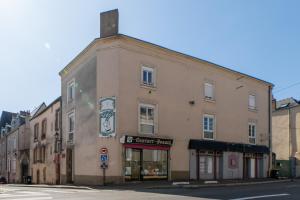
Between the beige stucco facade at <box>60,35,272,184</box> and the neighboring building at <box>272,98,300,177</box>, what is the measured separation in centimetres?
1285

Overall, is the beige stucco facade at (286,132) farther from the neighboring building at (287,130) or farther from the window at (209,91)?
the window at (209,91)

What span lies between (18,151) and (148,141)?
2770 centimetres

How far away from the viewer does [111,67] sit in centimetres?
2572

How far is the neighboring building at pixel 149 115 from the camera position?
25.5 m

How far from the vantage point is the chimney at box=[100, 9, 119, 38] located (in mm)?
26172

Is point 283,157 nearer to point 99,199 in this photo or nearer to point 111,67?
point 111,67

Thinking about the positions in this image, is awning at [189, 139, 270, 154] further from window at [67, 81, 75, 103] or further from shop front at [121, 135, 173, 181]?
window at [67, 81, 75, 103]

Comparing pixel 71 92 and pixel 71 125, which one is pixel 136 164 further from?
pixel 71 92

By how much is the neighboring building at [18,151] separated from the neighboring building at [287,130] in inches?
1048

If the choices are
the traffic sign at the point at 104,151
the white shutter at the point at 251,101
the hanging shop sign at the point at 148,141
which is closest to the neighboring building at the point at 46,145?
the traffic sign at the point at 104,151

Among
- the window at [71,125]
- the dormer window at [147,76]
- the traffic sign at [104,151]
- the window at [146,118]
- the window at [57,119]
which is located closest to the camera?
the traffic sign at [104,151]

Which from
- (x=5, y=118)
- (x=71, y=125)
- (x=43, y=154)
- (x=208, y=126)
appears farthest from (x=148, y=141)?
(x=5, y=118)

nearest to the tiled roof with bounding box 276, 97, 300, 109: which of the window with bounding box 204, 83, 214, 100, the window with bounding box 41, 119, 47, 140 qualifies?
the window with bounding box 204, 83, 214, 100

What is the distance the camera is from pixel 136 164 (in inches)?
1011
